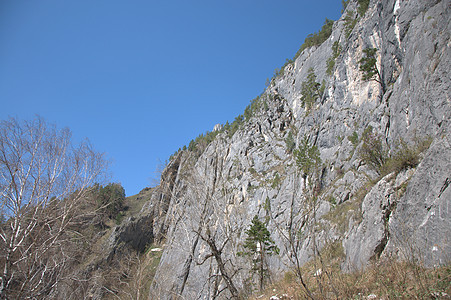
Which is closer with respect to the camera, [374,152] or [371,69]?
[374,152]

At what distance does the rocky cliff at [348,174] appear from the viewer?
5730 millimetres

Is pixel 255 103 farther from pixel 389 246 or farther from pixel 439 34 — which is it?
pixel 389 246

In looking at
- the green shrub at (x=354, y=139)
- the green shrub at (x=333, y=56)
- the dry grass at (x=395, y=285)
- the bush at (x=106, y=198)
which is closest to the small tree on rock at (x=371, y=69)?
the green shrub at (x=354, y=139)

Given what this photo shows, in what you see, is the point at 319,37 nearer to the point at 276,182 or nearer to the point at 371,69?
the point at 371,69

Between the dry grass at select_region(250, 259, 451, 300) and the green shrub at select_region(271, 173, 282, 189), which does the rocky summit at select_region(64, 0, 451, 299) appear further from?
the dry grass at select_region(250, 259, 451, 300)

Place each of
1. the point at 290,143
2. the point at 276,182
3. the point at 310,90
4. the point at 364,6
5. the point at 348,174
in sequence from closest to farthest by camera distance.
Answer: the point at 348,174, the point at 364,6, the point at 276,182, the point at 290,143, the point at 310,90

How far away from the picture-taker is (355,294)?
4027mm

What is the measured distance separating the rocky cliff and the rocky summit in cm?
6

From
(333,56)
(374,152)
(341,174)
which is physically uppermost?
(333,56)

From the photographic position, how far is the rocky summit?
5754 mm

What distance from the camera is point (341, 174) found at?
2062 centimetres

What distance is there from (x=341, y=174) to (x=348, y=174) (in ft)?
5.58

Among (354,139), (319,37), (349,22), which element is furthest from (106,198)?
(319,37)

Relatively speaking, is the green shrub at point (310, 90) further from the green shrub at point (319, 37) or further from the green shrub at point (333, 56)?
the green shrub at point (319, 37)
